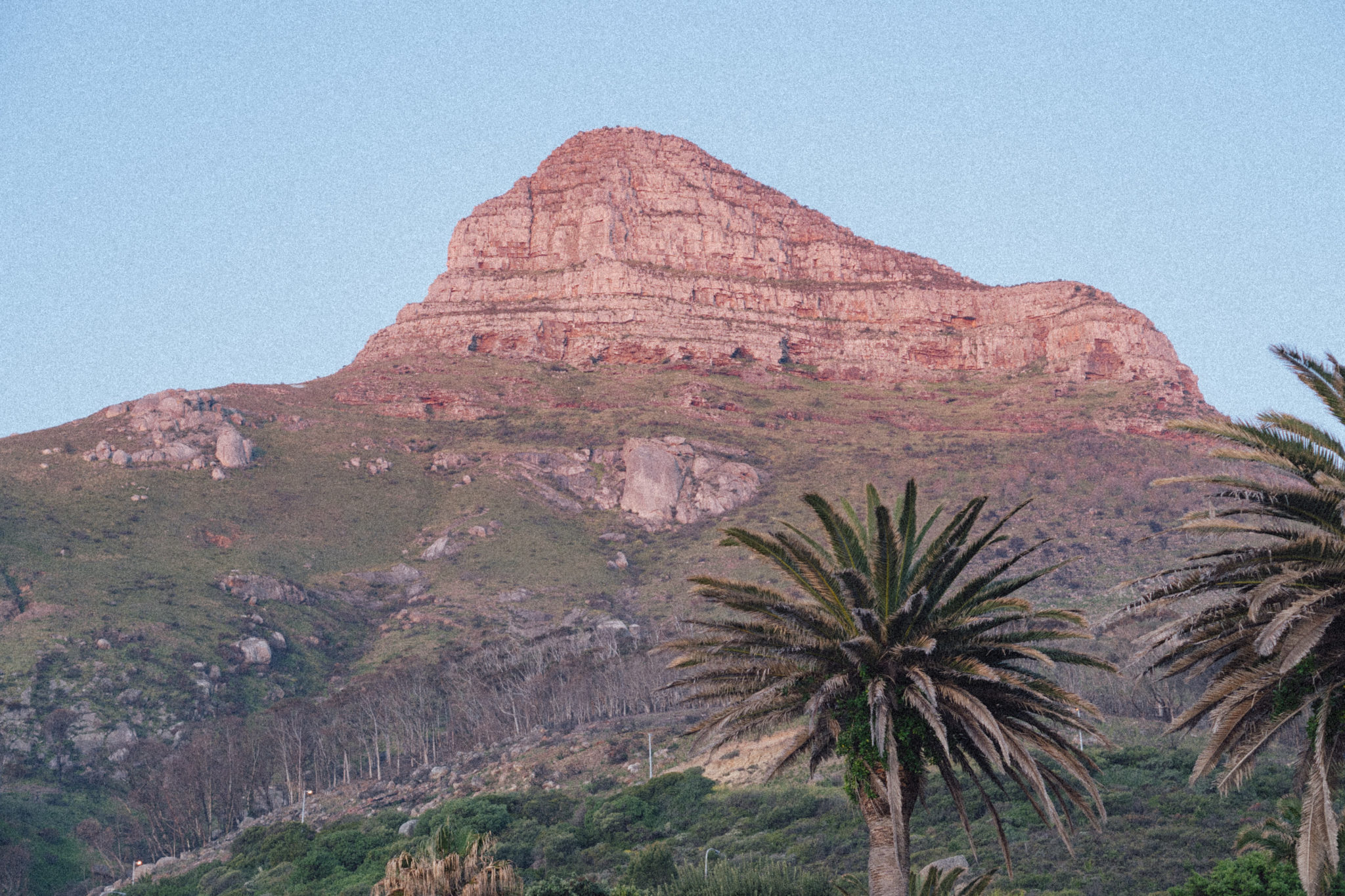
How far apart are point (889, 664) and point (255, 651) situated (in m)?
99.8

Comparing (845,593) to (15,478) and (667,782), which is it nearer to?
(667,782)

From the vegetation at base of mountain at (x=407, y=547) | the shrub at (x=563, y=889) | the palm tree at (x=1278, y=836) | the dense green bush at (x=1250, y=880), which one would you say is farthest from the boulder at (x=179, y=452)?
the dense green bush at (x=1250, y=880)

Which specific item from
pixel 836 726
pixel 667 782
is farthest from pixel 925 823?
pixel 836 726

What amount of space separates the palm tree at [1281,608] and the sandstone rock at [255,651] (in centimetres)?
10025

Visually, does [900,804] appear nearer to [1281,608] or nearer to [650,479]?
[1281,608]

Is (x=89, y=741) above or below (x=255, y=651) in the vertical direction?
below

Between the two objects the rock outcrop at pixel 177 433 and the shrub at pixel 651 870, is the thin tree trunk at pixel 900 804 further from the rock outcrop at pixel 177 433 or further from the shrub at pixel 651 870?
the rock outcrop at pixel 177 433

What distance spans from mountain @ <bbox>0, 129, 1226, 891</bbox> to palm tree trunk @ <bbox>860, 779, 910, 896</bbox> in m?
52.2

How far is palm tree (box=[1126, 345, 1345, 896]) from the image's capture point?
1672cm

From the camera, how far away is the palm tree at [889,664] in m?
18.3

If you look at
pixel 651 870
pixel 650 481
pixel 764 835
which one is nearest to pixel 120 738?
pixel 764 835

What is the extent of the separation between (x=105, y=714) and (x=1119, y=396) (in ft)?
478

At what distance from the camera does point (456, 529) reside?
144000mm

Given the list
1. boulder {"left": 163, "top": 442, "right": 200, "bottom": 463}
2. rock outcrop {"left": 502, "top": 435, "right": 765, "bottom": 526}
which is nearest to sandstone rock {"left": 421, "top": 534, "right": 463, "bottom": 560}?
rock outcrop {"left": 502, "top": 435, "right": 765, "bottom": 526}
